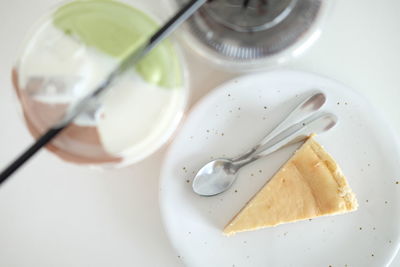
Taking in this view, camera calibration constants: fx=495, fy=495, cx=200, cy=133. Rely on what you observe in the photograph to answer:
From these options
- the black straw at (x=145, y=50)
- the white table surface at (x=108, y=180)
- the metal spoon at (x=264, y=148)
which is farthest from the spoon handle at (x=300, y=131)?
the black straw at (x=145, y=50)

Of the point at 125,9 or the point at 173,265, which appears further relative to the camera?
the point at 173,265

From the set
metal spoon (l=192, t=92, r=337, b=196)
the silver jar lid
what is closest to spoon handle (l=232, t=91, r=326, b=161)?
metal spoon (l=192, t=92, r=337, b=196)

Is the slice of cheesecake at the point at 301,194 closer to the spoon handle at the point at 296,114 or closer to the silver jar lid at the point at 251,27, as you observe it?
the spoon handle at the point at 296,114

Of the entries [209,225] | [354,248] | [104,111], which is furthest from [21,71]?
[354,248]

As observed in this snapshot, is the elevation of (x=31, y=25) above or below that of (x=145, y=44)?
above

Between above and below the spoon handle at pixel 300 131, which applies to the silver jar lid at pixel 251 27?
above

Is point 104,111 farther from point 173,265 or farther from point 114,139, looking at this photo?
point 173,265

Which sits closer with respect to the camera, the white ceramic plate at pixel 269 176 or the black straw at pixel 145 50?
the black straw at pixel 145 50

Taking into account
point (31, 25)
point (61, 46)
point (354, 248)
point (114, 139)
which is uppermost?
point (31, 25)
